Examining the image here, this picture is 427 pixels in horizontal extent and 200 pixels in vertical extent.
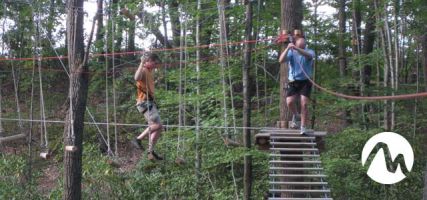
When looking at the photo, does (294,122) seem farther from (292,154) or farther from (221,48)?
(221,48)

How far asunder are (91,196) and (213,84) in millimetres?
2927

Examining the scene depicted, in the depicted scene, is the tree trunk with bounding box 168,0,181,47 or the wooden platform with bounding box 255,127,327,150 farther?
the tree trunk with bounding box 168,0,181,47

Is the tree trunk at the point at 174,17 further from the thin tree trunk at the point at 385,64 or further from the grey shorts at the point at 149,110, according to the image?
the grey shorts at the point at 149,110

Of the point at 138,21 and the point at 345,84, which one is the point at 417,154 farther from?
the point at 138,21

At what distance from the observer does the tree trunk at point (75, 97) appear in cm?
641

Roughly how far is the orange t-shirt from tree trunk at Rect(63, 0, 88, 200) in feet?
2.85

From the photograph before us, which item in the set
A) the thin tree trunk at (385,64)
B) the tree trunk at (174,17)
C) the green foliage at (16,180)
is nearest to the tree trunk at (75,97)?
the green foliage at (16,180)

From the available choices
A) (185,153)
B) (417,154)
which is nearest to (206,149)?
(185,153)

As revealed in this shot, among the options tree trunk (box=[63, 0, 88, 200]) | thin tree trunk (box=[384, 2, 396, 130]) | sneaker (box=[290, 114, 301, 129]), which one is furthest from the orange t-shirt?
thin tree trunk (box=[384, 2, 396, 130])

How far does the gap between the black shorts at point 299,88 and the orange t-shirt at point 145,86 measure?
1.62 metres

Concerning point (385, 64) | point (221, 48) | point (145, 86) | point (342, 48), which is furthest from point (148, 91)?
point (385, 64)

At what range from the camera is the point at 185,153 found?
31.1 ft

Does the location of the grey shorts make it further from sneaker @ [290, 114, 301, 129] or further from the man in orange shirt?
sneaker @ [290, 114, 301, 129]

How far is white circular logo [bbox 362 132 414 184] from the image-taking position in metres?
8.91
